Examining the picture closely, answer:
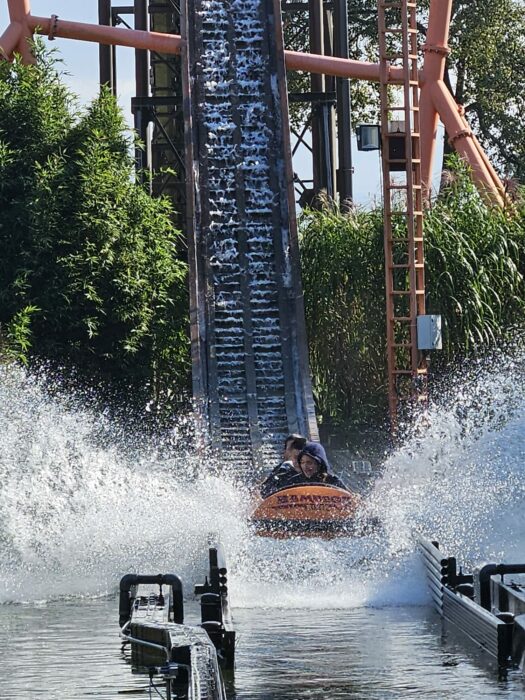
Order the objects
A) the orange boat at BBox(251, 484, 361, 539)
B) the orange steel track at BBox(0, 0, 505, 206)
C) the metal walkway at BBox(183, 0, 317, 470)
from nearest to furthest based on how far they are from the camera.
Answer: the orange boat at BBox(251, 484, 361, 539), the metal walkway at BBox(183, 0, 317, 470), the orange steel track at BBox(0, 0, 505, 206)

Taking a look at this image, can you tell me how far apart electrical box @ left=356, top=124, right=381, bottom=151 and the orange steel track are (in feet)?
3.66

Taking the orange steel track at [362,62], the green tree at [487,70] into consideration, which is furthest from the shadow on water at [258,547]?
the green tree at [487,70]

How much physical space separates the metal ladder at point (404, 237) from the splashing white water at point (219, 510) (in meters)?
0.55

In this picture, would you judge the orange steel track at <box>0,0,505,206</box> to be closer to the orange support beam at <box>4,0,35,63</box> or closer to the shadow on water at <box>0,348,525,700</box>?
the orange support beam at <box>4,0,35,63</box>

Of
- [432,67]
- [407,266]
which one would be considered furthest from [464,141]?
[407,266]

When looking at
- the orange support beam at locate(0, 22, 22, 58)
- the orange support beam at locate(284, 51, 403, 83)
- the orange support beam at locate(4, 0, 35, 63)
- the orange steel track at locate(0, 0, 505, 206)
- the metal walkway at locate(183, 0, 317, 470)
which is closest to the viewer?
the metal walkway at locate(183, 0, 317, 470)

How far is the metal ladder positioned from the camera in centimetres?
1889

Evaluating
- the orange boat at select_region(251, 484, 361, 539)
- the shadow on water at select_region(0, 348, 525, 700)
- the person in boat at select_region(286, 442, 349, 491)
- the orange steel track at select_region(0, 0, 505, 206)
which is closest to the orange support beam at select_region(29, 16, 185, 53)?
the orange steel track at select_region(0, 0, 505, 206)

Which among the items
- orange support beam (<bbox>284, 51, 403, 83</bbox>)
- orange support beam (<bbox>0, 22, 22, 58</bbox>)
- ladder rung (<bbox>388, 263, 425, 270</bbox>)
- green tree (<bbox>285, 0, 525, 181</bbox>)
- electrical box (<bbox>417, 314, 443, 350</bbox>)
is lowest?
electrical box (<bbox>417, 314, 443, 350</bbox>)

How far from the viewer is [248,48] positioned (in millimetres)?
23875

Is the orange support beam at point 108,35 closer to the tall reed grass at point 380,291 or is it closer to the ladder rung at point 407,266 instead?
the tall reed grass at point 380,291

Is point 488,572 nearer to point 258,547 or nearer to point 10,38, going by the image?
point 258,547

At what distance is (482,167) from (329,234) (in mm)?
2540

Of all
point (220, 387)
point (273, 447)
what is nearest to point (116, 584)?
point (273, 447)
